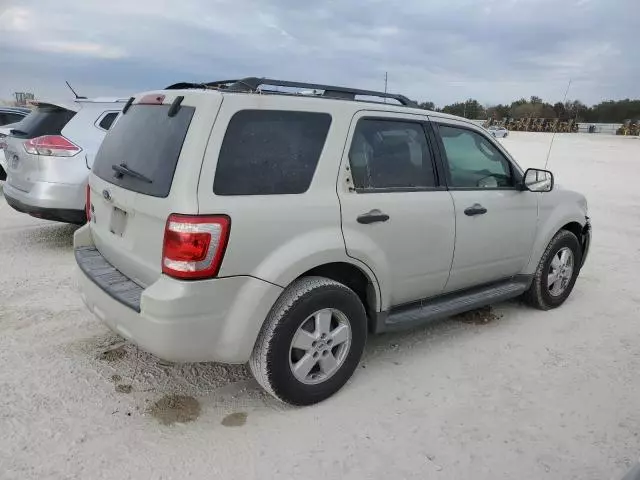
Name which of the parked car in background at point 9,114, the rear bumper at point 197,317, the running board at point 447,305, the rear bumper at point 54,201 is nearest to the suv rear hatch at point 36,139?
the rear bumper at point 54,201

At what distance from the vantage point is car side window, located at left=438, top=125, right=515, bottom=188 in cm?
394

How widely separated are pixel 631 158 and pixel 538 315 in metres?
21.2

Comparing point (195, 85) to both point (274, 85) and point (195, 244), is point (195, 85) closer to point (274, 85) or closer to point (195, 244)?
point (274, 85)

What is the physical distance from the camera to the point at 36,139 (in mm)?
5934

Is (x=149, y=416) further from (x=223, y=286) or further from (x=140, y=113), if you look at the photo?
(x=140, y=113)

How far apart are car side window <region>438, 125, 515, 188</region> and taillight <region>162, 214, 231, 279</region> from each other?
1.93 meters

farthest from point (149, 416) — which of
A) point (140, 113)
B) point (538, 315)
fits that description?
point (538, 315)

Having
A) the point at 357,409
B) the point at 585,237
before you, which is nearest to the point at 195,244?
the point at 357,409

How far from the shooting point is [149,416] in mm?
3055

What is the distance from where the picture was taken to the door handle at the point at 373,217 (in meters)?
3.23

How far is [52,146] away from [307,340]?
4.36 m

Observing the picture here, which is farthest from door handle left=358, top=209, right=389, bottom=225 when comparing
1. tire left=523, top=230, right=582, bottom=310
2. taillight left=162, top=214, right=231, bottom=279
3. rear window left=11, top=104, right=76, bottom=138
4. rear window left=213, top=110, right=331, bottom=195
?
rear window left=11, top=104, right=76, bottom=138

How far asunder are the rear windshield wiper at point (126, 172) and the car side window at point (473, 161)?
2122 millimetres

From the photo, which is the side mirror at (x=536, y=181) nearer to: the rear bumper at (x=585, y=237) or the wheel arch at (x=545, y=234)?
the wheel arch at (x=545, y=234)
